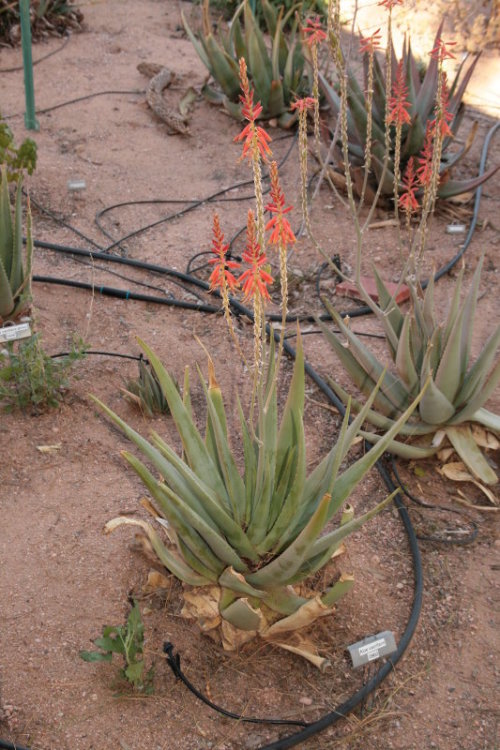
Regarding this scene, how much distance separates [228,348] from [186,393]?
1568mm

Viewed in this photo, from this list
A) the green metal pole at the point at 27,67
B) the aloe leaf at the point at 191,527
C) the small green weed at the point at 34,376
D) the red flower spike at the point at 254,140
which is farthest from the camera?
the green metal pole at the point at 27,67

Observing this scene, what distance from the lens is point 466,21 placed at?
7820 millimetres

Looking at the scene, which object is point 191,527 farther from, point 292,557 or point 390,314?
point 390,314

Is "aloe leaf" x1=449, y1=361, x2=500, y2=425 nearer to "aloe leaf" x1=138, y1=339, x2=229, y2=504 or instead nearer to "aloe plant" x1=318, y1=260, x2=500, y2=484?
"aloe plant" x1=318, y1=260, x2=500, y2=484

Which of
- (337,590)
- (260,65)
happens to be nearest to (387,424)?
(337,590)

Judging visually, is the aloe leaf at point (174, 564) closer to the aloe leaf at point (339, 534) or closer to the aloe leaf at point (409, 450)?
the aloe leaf at point (339, 534)

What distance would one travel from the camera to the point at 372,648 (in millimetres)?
2273

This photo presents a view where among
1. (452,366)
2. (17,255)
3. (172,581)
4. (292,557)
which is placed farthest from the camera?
(17,255)

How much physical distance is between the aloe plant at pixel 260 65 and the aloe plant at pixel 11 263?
2993 millimetres

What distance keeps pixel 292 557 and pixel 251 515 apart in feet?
0.77

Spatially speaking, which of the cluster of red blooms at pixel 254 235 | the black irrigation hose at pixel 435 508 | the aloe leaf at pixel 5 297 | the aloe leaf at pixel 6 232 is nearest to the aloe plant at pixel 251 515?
the cluster of red blooms at pixel 254 235

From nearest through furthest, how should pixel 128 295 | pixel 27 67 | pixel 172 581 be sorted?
pixel 172 581 < pixel 128 295 < pixel 27 67

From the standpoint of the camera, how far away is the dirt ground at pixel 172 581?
2250 mm

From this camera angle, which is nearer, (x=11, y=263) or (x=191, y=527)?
(x=191, y=527)
